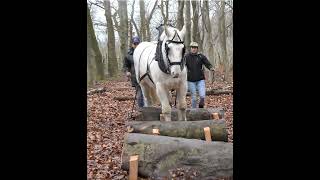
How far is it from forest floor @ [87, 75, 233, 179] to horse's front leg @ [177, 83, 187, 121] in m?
0.74

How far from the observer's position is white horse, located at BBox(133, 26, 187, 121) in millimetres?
6059

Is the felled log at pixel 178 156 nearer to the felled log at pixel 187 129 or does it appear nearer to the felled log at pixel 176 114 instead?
the felled log at pixel 187 129

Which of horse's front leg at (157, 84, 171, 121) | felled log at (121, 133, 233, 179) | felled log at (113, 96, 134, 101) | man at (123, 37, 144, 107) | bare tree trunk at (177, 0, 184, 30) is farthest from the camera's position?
bare tree trunk at (177, 0, 184, 30)

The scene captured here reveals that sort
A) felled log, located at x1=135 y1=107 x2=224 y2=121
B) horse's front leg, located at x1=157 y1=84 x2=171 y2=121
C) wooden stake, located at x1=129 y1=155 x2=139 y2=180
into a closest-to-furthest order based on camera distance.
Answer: wooden stake, located at x1=129 y1=155 x2=139 y2=180, horse's front leg, located at x1=157 y1=84 x2=171 y2=121, felled log, located at x1=135 y1=107 x2=224 y2=121

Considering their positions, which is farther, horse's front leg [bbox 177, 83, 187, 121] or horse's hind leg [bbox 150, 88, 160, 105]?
horse's hind leg [bbox 150, 88, 160, 105]

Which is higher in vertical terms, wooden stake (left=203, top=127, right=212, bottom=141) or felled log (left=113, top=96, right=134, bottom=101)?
felled log (left=113, top=96, right=134, bottom=101)

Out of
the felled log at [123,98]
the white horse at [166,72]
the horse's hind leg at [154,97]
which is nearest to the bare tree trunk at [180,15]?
the felled log at [123,98]

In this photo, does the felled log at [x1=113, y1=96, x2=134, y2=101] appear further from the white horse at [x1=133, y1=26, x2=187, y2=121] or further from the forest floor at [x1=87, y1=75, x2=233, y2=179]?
A: the white horse at [x1=133, y1=26, x2=187, y2=121]

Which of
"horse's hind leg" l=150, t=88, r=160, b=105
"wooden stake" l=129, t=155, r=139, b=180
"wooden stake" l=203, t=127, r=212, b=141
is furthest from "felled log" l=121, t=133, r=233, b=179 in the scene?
"horse's hind leg" l=150, t=88, r=160, b=105

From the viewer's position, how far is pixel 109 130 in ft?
20.7

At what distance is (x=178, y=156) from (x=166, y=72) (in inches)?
85.5

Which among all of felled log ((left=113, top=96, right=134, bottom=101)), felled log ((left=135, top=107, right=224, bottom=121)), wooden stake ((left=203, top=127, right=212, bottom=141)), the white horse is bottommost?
wooden stake ((left=203, top=127, right=212, bottom=141))
